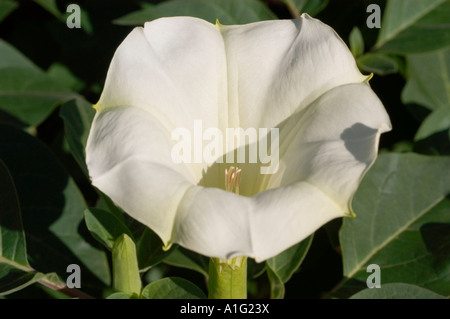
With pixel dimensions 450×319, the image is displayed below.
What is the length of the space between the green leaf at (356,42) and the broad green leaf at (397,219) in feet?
1.21

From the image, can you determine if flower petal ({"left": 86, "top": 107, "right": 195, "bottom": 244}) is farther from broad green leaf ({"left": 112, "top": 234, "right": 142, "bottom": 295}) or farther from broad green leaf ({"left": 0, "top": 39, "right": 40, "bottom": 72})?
broad green leaf ({"left": 0, "top": 39, "right": 40, "bottom": 72})

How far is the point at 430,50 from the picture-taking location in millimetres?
1779

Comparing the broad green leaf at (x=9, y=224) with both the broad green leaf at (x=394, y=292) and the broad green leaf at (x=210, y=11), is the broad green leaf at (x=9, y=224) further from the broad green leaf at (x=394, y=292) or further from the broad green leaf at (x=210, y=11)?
the broad green leaf at (x=394, y=292)

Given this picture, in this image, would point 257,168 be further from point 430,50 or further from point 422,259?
point 430,50

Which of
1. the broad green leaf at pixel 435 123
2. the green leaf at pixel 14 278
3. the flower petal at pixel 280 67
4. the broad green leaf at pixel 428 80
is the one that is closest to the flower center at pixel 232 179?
the flower petal at pixel 280 67

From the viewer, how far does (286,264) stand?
58.6 inches

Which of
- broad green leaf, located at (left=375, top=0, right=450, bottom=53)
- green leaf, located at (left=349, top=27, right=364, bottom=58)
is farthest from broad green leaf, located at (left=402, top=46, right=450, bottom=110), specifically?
green leaf, located at (left=349, top=27, right=364, bottom=58)

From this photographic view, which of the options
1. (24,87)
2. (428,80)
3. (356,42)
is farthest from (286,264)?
(24,87)

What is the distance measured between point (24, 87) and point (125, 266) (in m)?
0.90

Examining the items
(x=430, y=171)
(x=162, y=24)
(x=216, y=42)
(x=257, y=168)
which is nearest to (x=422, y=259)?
(x=430, y=171)

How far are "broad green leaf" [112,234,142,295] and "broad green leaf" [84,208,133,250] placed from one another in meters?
0.10

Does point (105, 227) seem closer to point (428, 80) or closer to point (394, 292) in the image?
point (394, 292)

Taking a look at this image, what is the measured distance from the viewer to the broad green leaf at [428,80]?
1.86m

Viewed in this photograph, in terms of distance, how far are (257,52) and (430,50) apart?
2.21 ft
